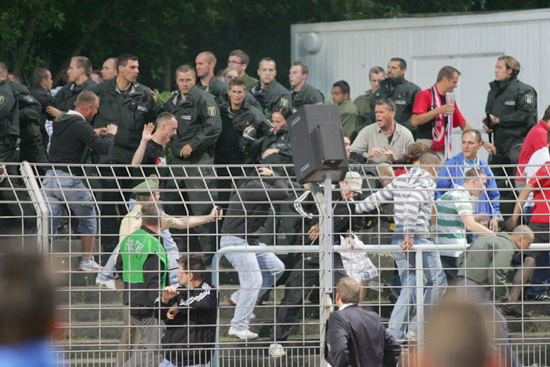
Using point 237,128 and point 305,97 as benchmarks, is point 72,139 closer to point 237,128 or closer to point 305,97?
point 237,128

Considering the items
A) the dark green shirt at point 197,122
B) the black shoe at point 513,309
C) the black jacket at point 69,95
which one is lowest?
the black shoe at point 513,309

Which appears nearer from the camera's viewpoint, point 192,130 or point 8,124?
point 8,124

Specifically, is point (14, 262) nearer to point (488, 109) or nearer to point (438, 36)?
point (488, 109)

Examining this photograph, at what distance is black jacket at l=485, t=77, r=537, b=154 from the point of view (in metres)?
9.07

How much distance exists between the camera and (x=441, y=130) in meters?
8.82

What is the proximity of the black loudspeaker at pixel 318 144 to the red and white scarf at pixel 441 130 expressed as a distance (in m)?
4.50

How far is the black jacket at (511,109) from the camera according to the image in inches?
357

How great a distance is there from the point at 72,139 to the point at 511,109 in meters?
5.32

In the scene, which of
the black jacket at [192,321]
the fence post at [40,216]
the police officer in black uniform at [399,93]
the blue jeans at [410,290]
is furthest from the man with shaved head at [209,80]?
the fence post at [40,216]

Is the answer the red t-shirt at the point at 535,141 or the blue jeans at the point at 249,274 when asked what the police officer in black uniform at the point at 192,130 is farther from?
the red t-shirt at the point at 535,141

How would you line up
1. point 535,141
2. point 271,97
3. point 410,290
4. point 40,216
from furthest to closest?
1. point 271,97
2. point 535,141
3. point 410,290
4. point 40,216

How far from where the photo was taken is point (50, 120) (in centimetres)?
894

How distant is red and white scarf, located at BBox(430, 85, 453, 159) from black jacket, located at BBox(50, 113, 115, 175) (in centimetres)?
382

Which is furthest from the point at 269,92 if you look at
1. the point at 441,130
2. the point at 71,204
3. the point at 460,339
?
the point at 460,339
